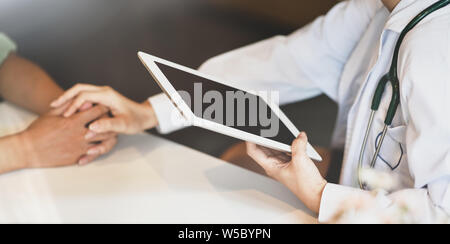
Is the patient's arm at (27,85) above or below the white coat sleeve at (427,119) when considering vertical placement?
above

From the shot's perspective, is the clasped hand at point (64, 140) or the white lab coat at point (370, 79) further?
the clasped hand at point (64, 140)

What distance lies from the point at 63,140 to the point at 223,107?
1.23 feet

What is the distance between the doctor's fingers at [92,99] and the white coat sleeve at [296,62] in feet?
0.32

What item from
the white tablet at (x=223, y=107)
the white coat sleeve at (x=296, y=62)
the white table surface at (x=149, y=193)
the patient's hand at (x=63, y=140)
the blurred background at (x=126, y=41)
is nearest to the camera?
the white tablet at (x=223, y=107)

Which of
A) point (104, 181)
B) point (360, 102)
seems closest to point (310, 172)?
point (360, 102)

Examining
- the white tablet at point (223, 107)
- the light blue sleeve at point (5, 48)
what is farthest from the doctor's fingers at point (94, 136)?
the light blue sleeve at point (5, 48)

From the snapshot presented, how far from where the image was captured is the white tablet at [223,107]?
677 mm

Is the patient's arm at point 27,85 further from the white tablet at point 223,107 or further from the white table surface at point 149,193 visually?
the white tablet at point 223,107

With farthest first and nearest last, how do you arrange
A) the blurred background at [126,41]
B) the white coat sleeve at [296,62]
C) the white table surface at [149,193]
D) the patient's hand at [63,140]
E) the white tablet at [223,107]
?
1. the blurred background at [126,41]
2. the white coat sleeve at [296,62]
3. the patient's hand at [63,140]
4. the white table surface at [149,193]
5. the white tablet at [223,107]

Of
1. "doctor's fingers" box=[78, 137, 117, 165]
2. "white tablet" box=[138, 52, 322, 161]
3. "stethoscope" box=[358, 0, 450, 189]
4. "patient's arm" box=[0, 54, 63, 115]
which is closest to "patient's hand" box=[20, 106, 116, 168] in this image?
"doctor's fingers" box=[78, 137, 117, 165]

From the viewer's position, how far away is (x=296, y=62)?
1110mm

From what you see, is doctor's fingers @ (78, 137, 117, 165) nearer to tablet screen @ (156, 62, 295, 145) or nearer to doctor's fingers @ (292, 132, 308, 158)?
tablet screen @ (156, 62, 295, 145)
